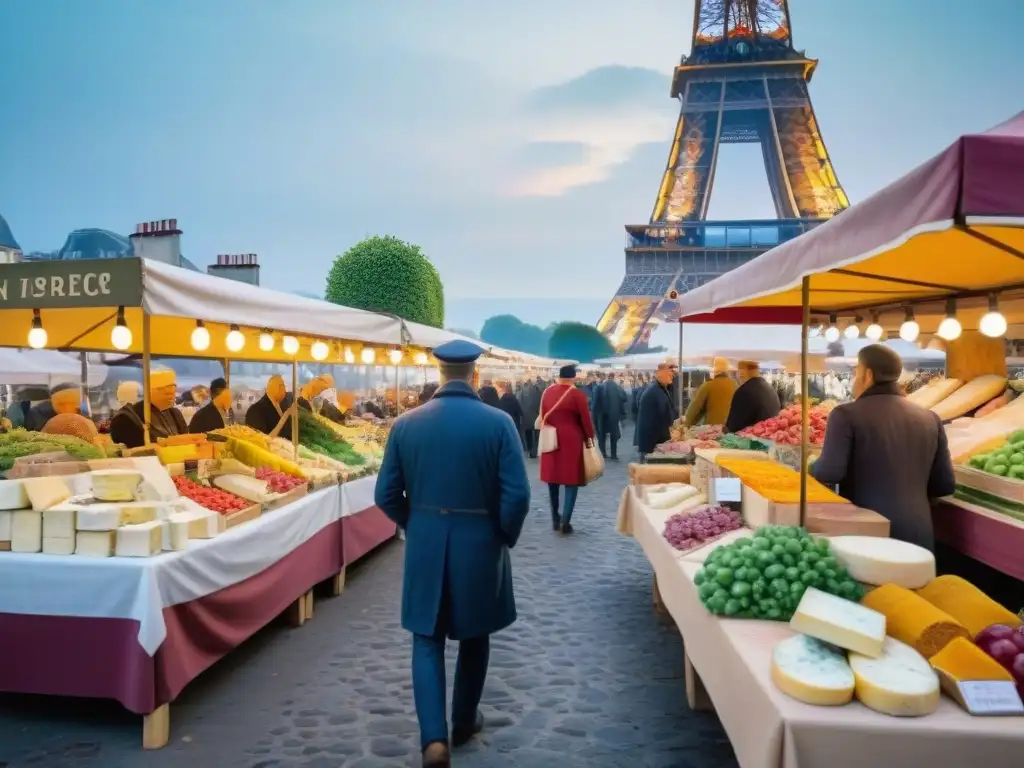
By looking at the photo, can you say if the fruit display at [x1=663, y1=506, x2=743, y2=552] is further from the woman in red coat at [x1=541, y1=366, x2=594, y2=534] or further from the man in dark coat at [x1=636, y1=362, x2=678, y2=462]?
the man in dark coat at [x1=636, y1=362, x2=678, y2=462]

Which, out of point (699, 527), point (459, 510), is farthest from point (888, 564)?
point (459, 510)

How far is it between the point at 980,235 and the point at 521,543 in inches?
224

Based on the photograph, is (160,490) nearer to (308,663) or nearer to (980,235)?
(308,663)

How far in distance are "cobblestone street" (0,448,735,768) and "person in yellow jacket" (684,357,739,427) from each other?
366 centimetres

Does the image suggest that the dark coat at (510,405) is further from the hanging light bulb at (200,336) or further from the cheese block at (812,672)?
the cheese block at (812,672)

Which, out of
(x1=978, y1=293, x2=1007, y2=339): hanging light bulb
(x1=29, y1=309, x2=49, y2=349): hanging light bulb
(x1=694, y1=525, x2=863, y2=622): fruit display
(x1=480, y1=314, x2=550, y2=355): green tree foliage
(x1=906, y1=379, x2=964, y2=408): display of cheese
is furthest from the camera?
(x1=480, y1=314, x2=550, y2=355): green tree foliage

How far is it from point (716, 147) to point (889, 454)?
48790 mm

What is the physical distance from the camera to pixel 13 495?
3695 mm

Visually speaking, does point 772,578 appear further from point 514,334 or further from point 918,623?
point 514,334

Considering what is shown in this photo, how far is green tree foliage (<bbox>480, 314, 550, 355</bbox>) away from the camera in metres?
180

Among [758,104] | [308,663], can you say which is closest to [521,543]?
[308,663]

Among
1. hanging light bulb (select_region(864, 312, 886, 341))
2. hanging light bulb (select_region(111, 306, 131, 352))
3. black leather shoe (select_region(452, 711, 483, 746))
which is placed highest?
hanging light bulb (select_region(864, 312, 886, 341))

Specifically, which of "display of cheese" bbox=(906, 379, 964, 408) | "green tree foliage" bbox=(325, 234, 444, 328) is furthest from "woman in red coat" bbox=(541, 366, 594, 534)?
"green tree foliage" bbox=(325, 234, 444, 328)

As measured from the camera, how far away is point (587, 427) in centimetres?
797
